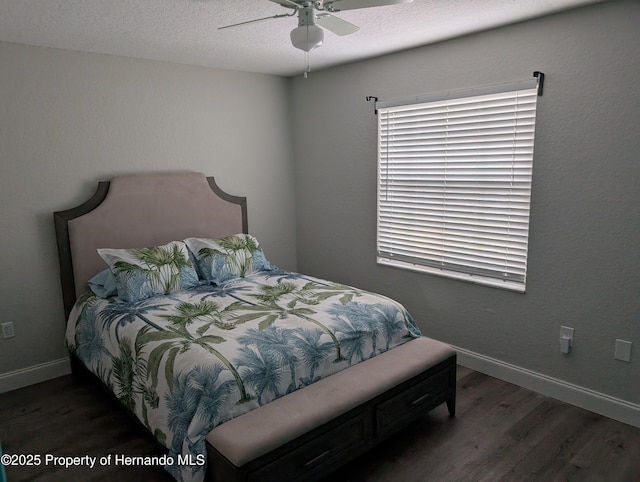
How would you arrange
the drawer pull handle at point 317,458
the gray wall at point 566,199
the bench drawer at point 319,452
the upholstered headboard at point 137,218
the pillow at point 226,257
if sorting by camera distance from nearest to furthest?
the bench drawer at point 319,452
the drawer pull handle at point 317,458
the gray wall at point 566,199
the upholstered headboard at point 137,218
the pillow at point 226,257

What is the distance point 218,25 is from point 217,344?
1.87 meters

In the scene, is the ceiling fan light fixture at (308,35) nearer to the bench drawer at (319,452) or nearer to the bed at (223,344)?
the bed at (223,344)

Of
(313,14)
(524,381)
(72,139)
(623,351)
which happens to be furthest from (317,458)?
(72,139)

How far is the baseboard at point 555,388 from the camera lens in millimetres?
2725

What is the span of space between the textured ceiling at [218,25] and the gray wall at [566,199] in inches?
7.2

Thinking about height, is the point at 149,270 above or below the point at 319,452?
above

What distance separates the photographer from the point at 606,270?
8.93 ft

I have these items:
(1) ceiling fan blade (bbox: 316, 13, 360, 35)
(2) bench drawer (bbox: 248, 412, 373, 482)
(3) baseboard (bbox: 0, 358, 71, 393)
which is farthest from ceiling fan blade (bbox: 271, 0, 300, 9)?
(3) baseboard (bbox: 0, 358, 71, 393)

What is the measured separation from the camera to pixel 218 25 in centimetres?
279

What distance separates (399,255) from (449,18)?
1.82m

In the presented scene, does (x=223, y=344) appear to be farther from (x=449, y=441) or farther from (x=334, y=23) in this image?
(x=334, y=23)

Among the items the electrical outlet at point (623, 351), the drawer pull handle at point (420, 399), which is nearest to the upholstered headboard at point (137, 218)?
the drawer pull handle at point (420, 399)

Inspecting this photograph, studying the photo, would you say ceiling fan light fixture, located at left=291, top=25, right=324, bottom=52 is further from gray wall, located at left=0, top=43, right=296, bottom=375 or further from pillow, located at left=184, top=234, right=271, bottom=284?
gray wall, located at left=0, top=43, right=296, bottom=375

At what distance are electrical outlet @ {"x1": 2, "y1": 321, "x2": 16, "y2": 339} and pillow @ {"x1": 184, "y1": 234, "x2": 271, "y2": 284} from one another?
1317 millimetres
